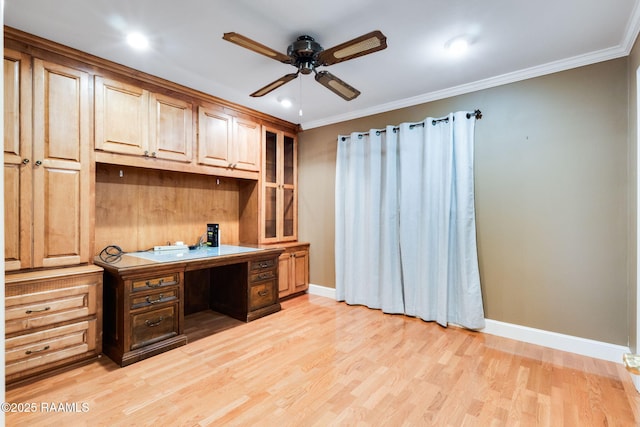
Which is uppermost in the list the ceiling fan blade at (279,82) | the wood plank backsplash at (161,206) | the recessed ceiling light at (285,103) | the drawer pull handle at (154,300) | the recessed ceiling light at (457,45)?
the recessed ceiling light at (457,45)

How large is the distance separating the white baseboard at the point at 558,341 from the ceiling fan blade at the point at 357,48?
8.95ft

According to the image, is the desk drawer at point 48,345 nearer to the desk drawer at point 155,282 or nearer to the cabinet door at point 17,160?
the desk drawer at point 155,282

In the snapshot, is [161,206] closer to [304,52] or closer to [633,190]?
[304,52]

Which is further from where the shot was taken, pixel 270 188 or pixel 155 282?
pixel 270 188

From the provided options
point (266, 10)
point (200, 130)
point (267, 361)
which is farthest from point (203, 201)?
point (266, 10)

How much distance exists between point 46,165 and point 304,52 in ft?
7.06

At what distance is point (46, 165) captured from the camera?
2420mm

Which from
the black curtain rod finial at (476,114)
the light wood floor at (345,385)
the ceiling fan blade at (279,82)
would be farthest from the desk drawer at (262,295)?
the black curtain rod finial at (476,114)

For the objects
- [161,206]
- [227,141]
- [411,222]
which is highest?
[227,141]

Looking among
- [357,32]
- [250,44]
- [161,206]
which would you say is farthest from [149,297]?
[357,32]

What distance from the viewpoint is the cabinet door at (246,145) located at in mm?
3756

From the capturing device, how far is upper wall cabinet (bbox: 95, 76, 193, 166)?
2.71m

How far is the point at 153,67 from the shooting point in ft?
9.27

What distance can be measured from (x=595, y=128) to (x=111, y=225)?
4.44 meters
